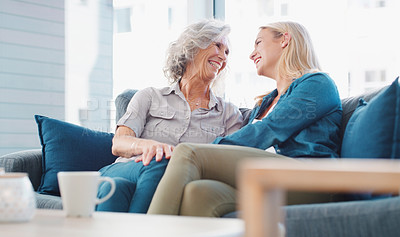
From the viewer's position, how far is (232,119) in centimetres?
251

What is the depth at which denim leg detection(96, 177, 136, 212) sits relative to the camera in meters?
1.66

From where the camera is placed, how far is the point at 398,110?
1502 mm

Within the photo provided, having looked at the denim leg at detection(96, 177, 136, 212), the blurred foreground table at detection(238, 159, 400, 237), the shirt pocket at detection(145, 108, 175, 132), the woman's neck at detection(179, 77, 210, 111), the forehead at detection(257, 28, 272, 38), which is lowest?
the denim leg at detection(96, 177, 136, 212)

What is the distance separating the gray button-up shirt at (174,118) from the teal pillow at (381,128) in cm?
91

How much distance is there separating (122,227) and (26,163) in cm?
164

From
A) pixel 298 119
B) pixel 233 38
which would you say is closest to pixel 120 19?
pixel 233 38

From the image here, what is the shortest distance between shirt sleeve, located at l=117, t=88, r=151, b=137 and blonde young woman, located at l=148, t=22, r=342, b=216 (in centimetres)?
50

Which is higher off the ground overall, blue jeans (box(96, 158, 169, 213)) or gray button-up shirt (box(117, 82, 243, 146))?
gray button-up shirt (box(117, 82, 243, 146))

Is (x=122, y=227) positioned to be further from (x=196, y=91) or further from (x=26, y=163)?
(x=196, y=91)

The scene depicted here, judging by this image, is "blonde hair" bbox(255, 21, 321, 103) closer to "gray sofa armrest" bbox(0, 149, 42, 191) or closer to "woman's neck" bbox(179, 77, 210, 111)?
"woman's neck" bbox(179, 77, 210, 111)

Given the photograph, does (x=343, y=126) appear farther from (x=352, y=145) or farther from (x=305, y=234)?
(x=305, y=234)

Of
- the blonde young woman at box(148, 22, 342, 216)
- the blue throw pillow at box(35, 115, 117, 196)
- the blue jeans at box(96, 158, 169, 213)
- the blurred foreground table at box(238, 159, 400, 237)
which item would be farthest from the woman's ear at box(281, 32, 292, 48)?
the blurred foreground table at box(238, 159, 400, 237)

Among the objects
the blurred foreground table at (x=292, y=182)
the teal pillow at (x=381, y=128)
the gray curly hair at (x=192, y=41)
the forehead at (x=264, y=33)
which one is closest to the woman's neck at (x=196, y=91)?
the gray curly hair at (x=192, y=41)

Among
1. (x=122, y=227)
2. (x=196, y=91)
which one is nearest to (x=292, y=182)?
(x=122, y=227)
